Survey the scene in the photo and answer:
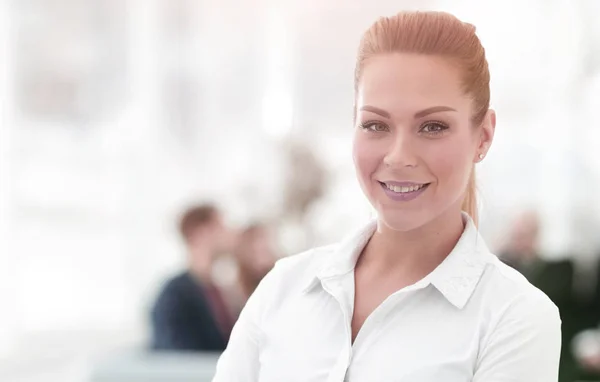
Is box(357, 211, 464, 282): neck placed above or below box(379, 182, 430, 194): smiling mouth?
below

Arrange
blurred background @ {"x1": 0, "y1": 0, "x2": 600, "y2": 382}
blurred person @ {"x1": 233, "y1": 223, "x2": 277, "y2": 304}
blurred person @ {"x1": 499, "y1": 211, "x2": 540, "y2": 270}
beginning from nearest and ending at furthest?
blurred person @ {"x1": 233, "y1": 223, "x2": 277, "y2": 304}, blurred person @ {"x1": 499, "y1": 211, "x2": 540, "y2": 270}, blurred background @ {"x1": 0, "y1": 0, "x2": 600, "y2": 382}

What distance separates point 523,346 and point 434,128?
284 mm

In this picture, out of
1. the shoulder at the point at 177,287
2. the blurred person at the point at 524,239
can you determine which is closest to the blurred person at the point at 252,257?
the shoulder at the point at 177,287

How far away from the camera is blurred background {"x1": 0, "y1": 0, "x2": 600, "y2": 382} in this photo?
6055 mm

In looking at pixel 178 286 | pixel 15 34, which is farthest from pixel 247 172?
pixel 178 286

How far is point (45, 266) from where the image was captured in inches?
241

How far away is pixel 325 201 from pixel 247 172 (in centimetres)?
61

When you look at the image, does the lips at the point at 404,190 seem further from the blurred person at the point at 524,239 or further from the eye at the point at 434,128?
the blurred person at the point at 524,239

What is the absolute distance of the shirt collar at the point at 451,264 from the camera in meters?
1.15

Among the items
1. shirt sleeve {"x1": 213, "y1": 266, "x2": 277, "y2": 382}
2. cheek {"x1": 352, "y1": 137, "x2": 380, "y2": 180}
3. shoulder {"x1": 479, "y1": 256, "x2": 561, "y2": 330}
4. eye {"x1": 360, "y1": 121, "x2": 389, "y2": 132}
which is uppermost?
eye {"x1": 360, "y1": 121, "x2": 389, "y2": 132}

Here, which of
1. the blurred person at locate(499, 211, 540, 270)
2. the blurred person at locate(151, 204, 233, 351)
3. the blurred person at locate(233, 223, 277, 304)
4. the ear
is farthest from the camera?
the blurred person at locate(499, 211, 540, 270)

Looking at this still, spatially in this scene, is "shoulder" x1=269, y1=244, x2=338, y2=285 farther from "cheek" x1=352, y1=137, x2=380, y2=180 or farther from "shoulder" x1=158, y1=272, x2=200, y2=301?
"shoulder" x1=158, y1=272, x2=200, y2=301

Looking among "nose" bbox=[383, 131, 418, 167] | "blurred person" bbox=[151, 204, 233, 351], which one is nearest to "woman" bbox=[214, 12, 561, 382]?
"nose" bbox=[383, 131, 418, 167]

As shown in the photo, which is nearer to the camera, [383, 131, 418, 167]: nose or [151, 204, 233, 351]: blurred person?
[383, 131, 418, 167]: nose
